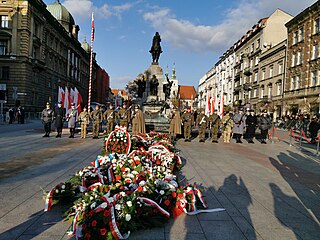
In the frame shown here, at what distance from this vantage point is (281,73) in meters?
39.4

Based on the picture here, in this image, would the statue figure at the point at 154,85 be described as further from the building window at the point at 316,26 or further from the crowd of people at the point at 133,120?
the building window at the point at 316,26

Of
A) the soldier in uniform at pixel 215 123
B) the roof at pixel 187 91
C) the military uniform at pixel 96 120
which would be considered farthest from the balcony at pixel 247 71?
the roof at pixel 187 91

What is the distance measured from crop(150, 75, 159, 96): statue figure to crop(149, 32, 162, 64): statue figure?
189 cm

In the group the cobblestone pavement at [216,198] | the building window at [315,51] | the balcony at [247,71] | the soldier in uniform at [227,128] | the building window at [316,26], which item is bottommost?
the cobblestone pavement at [216,198]

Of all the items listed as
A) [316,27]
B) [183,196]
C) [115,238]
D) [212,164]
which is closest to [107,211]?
[115,238]

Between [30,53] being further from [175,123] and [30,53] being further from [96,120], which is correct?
[175,123]

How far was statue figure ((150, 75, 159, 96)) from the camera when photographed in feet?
69.3

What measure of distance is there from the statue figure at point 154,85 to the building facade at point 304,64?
64.3 feet

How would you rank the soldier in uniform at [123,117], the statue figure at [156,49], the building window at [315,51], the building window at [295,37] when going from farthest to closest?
the building window at [295,37] → the building window at [315,51] → the statue figure at [156,49] → the soldier in uniform at [123,117]

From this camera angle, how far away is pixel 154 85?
69.9ft

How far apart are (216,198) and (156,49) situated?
18.9 m

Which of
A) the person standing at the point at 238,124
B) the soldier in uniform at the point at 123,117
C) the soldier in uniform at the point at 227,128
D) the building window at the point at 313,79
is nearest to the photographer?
the soldier in uniform at the point at 123,117

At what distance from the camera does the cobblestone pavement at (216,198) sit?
3426mm

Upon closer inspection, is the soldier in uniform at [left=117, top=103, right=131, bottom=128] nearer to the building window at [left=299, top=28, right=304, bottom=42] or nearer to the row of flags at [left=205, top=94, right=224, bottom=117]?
the row of flags at [left=205, top=94, right=224, bottom=117]
